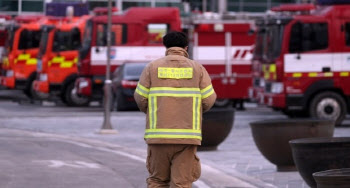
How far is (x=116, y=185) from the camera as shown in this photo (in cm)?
1407

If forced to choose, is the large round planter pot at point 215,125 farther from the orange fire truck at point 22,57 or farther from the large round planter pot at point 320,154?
the orange fire truck at point 22,57

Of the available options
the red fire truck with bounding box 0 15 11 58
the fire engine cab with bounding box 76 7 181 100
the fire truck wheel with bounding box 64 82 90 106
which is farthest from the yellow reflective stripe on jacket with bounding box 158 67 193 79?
the red fire truck with bounding box 0 15 11 58

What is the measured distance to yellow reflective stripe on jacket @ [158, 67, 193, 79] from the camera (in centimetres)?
946

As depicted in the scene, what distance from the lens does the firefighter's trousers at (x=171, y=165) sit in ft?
30.9

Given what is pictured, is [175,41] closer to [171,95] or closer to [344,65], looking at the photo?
[171,95]

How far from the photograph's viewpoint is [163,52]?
3538 cm

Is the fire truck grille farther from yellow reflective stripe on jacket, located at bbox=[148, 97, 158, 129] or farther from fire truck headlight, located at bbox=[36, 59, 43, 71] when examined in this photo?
yellow reflective stripe on jacket, located at bbox=[148, 97, 158, 129]

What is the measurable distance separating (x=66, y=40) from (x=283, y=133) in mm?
22559

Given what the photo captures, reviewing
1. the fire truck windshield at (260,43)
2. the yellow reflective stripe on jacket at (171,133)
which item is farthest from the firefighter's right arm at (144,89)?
the fire truck windshield at (260,43)

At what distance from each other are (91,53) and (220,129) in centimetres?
1595

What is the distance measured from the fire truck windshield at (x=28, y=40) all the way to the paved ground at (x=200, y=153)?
222cm

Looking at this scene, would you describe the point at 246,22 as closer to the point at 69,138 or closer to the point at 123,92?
the point at 123,92

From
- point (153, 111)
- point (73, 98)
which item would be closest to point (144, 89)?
point (153, 111)

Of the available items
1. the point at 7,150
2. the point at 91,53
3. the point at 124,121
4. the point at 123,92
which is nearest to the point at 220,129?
the point at 7,150
